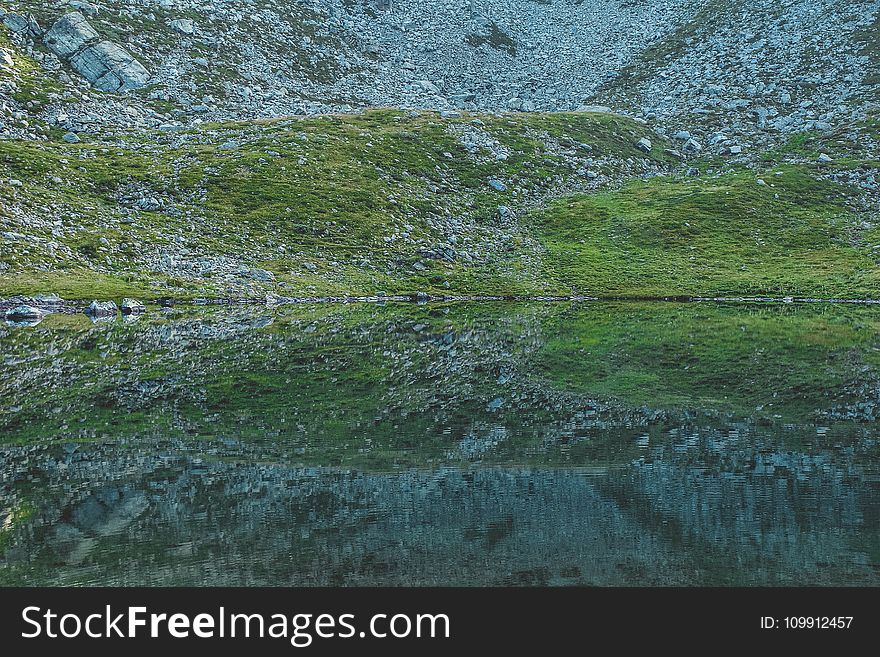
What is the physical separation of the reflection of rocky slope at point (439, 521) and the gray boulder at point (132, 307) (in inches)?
1636

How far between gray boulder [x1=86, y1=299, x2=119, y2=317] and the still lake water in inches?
695

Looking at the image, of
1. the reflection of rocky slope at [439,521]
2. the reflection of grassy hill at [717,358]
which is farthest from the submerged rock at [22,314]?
the reflection of rocky slope at [439,521]

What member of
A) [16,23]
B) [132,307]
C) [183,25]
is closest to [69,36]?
[16,23]

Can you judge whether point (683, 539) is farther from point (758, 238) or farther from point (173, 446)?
point (758, 238)

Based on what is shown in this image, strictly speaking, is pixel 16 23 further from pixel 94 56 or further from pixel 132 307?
pixel 132 307

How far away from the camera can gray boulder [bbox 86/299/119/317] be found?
57.1 meters

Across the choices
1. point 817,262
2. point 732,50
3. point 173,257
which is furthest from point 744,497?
point 732,50

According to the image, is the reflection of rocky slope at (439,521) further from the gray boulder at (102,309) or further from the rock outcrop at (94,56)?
the rock outcrop at (94,56)

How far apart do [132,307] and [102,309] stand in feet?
7.53

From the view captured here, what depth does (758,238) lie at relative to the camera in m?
88.9

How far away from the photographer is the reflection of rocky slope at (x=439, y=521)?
12062 millimetres

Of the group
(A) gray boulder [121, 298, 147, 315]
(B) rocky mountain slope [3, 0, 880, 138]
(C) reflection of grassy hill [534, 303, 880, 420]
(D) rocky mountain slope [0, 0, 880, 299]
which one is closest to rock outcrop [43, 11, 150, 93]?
(D) rocky mountain slope [0, 0, 880, 299]

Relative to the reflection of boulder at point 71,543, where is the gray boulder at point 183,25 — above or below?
above

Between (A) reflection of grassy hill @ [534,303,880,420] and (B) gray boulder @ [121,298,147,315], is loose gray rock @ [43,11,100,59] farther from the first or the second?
(A) reflection of grassy hill @ [534,303,880,420]
